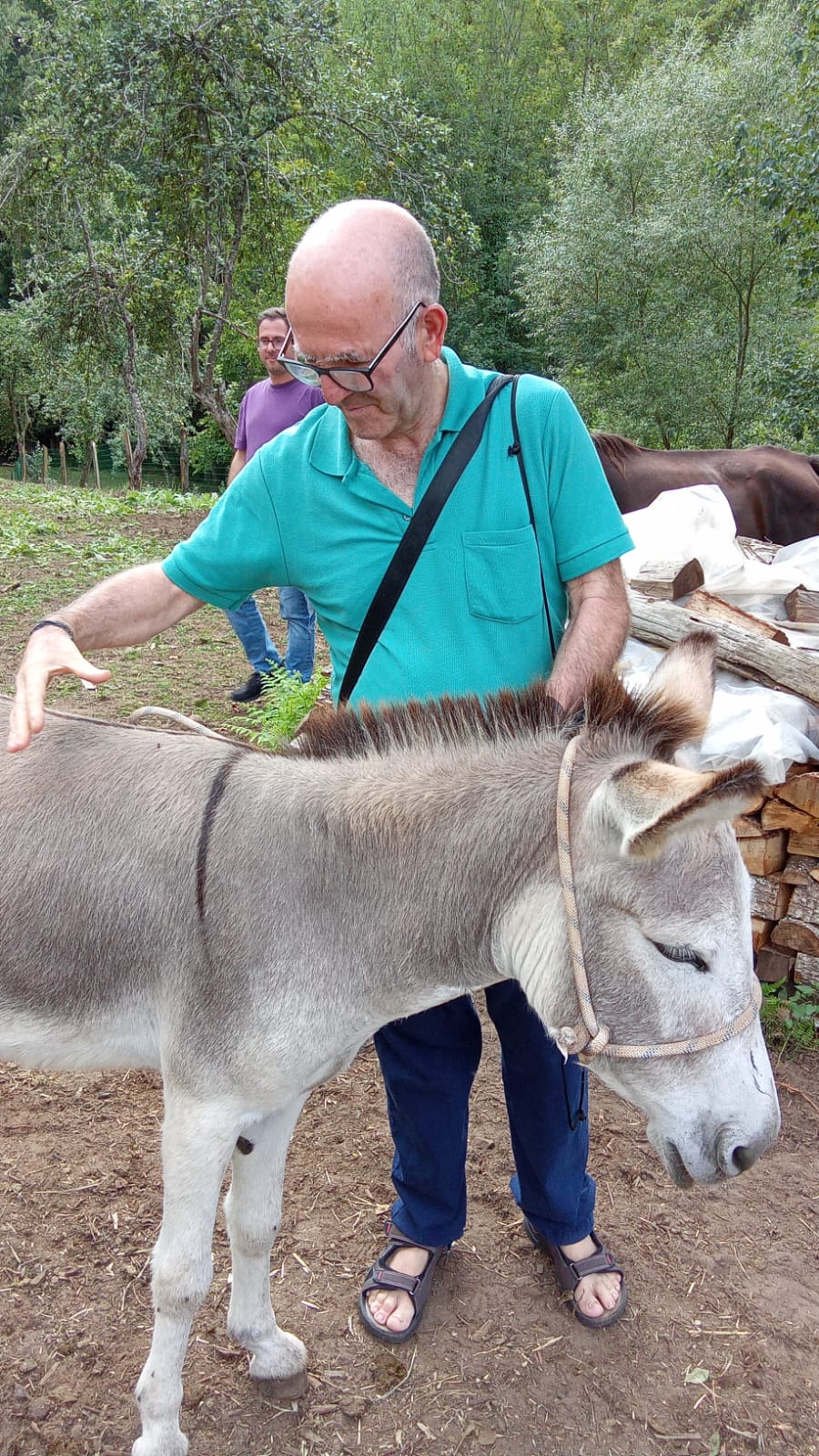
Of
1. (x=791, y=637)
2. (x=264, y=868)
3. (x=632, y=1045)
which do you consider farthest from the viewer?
(x=791, y=637)

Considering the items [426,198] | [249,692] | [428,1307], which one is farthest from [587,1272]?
[426,198]

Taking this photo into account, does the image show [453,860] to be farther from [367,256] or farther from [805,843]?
[805,843]

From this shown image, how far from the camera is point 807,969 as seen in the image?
3.99 metres

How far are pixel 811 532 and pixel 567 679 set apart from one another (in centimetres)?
770

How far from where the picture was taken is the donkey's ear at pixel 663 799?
140 centimetres

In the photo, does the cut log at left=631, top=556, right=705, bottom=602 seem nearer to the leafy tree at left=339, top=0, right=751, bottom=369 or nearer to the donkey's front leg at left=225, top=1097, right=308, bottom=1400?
the donkey's front leg at left=225, top=1097, right=308, bottom=1400

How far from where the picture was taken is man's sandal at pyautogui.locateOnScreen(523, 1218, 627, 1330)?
2.67 metres

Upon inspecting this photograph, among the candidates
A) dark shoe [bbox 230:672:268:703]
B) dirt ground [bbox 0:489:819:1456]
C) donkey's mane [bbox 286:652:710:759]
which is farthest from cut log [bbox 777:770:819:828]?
dark shoe [bbox 230:672:268:703]

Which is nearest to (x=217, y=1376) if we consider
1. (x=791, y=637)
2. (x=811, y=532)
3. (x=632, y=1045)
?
(x=632, y=1045)

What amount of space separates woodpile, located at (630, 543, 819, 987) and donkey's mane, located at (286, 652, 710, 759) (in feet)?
6.44

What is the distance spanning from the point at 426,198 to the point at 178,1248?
16.2m

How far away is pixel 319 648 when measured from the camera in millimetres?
8727

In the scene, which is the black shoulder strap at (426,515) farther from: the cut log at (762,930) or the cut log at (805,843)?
the cut log at (762,930)

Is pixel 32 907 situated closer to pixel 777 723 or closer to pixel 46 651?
pixel 46 651
